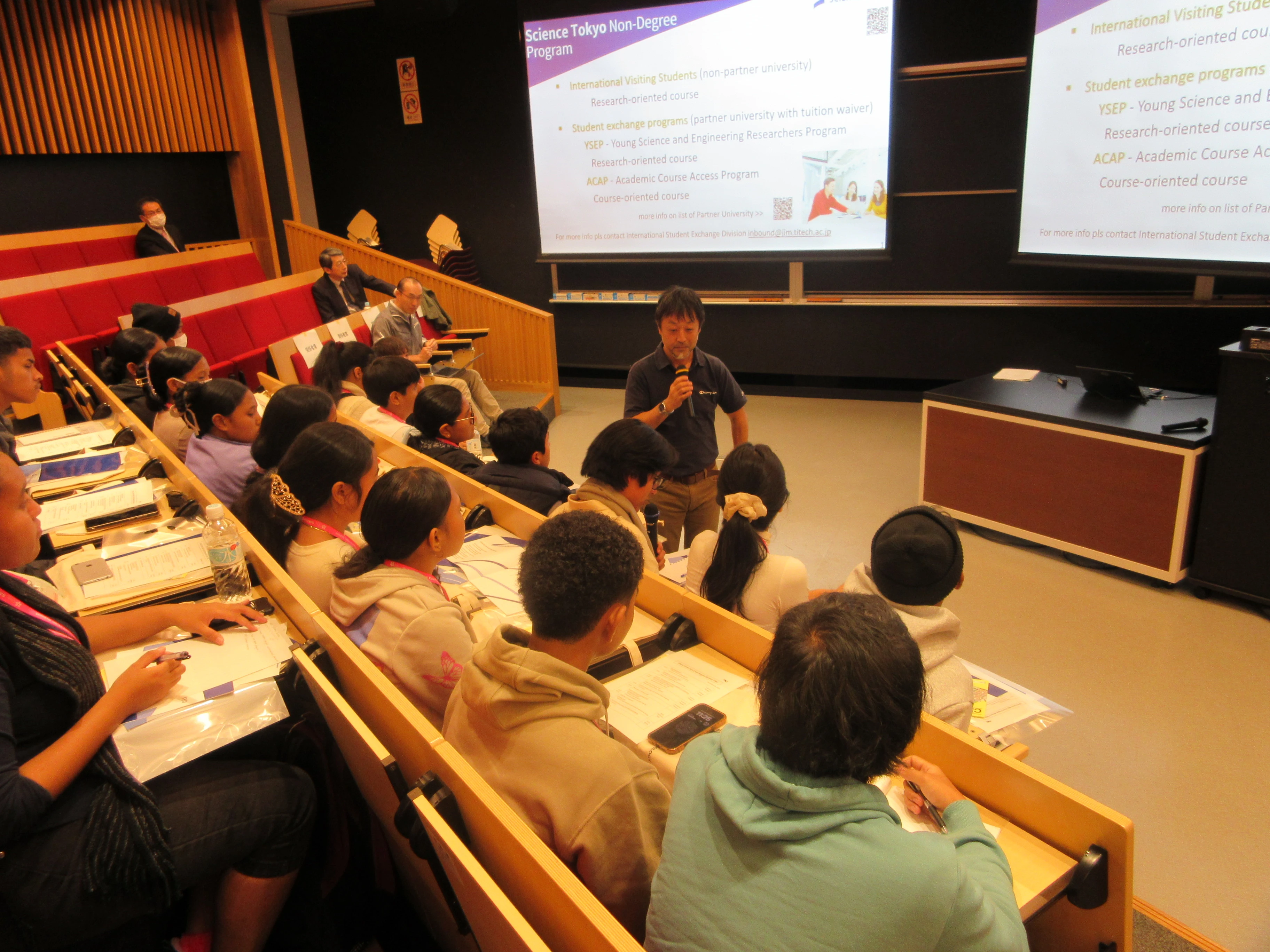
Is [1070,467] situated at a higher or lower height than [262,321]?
lower

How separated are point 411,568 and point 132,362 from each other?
3240 millimetres

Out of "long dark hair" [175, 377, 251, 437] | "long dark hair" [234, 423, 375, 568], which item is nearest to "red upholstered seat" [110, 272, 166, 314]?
"long dark hair" [175, 377, 251, 437]

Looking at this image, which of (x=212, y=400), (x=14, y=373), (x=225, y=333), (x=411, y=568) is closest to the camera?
(x=411, y=568)

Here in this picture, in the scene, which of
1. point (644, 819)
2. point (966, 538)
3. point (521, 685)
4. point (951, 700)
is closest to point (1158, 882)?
point (951, 700)

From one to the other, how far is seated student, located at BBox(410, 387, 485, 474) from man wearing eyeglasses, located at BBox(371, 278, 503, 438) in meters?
1.76

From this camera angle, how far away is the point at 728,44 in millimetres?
5637

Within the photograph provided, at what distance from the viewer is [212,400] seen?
2.91m

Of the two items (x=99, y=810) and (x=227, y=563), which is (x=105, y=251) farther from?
(x=99, y=810)

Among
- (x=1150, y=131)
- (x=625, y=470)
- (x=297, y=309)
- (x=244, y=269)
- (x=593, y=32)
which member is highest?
(x=593, y=32)

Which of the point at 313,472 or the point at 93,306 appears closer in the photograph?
the point at 313,472

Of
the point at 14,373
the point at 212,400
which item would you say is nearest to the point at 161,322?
the point at 14,373

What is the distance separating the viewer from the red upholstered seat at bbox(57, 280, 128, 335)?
5.54 meters

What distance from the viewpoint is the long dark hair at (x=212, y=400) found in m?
2.92

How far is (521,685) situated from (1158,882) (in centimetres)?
181
